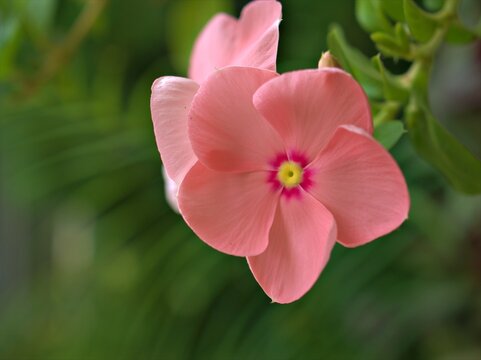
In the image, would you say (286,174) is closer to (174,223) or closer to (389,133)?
(389,133)

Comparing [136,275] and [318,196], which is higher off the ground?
[318,196]

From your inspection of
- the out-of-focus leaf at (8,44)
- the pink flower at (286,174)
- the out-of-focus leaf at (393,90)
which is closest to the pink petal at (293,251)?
the pink flower at (286,174)

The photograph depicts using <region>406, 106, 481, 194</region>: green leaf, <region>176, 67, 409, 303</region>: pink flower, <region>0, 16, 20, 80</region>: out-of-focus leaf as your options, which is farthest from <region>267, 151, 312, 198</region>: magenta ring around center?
<region>0, 16, 20, 80</region>: out-of-focus leaf

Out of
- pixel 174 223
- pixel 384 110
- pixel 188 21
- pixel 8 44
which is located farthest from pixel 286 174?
pixel 174 223

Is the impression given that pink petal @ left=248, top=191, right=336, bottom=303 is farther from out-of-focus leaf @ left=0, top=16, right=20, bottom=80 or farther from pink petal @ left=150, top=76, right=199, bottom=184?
out-of-focus leaf @ left=0, top=16, right=20, bottom=80

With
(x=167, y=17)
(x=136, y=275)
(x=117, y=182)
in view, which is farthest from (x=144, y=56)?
(x=136, y=275)

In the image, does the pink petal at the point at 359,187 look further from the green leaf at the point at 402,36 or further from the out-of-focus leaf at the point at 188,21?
the out-of-focus leaf at the point at 188,21

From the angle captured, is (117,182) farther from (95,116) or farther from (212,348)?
(212,348)
